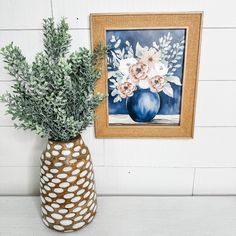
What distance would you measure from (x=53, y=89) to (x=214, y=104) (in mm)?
515

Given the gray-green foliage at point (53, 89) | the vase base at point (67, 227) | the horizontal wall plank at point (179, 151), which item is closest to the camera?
the gray-green foliage at point (53, 89)

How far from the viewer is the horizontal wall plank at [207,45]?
79cm

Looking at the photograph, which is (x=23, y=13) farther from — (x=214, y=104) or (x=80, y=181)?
(x=214, y=104)

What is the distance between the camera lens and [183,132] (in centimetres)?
87

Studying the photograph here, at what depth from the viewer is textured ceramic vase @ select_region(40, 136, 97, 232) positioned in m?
0.70

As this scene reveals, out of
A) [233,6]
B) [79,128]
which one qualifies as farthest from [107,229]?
[233,6]

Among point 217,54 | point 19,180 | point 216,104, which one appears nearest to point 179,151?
point 216,104

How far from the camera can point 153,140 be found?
897 millimetres

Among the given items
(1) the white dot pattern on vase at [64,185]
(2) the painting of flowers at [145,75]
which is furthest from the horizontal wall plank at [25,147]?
(1) the white dot pattern on vase at [64,185]

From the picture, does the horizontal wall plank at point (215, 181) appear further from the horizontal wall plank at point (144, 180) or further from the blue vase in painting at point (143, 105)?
the blue vase in painting at point (143, 105)

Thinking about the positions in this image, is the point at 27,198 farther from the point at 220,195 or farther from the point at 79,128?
the point at 220,195

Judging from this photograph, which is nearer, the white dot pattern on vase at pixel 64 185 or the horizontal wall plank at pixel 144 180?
the white dot pattern on vase at pixel 64 185

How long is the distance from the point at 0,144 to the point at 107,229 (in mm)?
471

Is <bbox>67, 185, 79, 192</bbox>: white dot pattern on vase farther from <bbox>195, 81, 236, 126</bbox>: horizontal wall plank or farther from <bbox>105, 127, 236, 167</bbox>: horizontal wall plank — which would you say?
<bbox>195, 81, 236, 126</bbox>: horizontal wall plank
